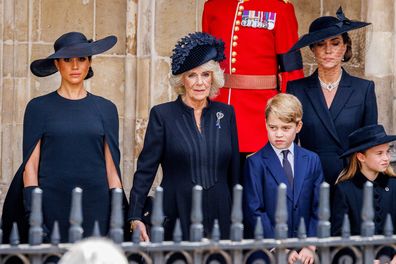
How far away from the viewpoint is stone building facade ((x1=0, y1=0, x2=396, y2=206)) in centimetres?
1119

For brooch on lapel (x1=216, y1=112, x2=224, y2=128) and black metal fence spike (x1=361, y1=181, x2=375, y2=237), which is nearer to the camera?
black metal fence spike (x1=361, y1=181, x2=375, y2=237)

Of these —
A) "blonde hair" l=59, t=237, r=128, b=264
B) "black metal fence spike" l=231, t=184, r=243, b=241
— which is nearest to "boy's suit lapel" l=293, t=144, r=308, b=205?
"black metal fence spike" l=231, t=184, r=243, b=241

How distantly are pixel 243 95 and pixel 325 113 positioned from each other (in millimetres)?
733

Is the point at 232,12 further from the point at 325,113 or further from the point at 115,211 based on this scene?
the point at 115,211

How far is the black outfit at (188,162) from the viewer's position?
850 cm

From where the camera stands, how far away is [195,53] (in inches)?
340

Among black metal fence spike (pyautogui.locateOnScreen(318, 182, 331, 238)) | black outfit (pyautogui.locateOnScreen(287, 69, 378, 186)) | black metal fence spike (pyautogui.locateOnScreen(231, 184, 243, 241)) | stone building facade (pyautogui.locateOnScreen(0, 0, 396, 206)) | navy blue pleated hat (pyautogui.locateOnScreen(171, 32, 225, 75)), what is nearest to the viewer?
black metal fence spike (pyautogui.locateOnScreen(231, 184, 243, 241))

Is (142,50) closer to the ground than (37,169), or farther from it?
farther from it

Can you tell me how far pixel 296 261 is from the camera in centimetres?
757

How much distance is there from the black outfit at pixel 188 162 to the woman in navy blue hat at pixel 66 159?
0.19 m

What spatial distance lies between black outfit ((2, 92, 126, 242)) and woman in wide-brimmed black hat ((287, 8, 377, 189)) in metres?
1.27

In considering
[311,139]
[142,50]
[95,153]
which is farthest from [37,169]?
[142,50]

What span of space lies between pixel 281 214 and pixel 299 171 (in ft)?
5.29

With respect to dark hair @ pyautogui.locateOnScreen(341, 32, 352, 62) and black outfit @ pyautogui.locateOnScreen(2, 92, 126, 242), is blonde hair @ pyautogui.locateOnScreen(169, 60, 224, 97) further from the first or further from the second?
dark hair @ pyautogui.locateOnScreen(341, 32, 352, 62)
